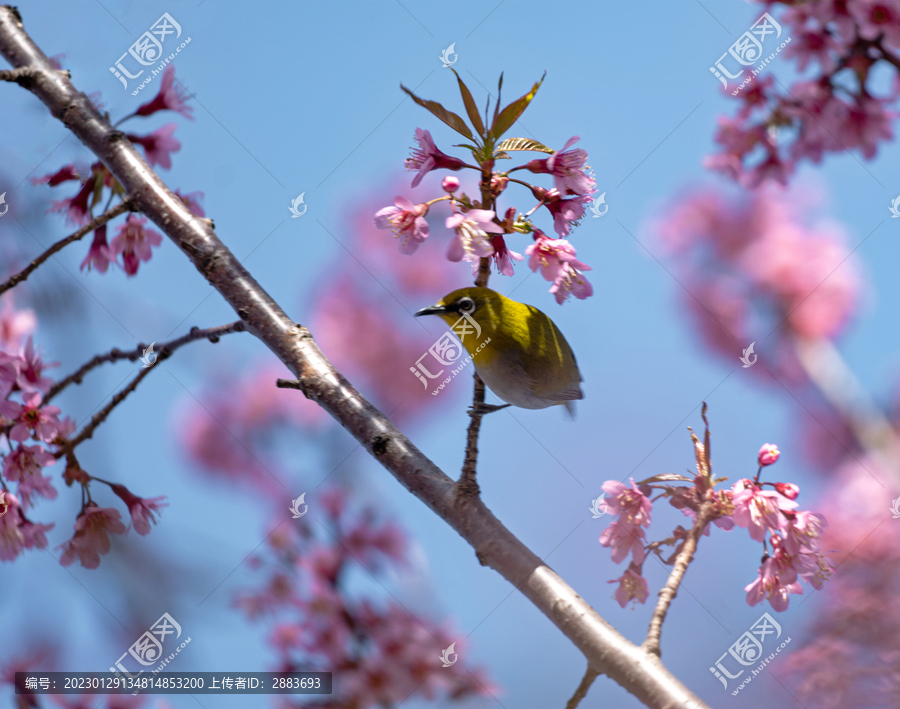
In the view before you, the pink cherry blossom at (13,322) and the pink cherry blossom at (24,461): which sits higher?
the pink cherry blossom at (13,322)

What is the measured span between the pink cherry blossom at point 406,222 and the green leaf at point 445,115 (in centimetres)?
20

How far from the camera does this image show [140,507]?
1.79 m

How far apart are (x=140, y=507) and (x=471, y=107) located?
1482mm

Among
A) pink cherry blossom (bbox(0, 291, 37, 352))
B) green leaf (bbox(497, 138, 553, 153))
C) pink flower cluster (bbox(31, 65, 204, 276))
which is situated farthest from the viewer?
pink flower cluster (bbox(31, 65, 204, 276))

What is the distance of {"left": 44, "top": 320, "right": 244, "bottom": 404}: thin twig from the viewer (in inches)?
67.1

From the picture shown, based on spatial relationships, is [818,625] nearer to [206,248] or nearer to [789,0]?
[789,0]

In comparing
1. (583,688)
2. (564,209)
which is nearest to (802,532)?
(583,688)

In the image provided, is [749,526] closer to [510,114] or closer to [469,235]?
[469,235]

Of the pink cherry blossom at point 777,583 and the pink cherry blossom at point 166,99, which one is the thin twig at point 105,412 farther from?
the pink cherry blossom at point 777,583

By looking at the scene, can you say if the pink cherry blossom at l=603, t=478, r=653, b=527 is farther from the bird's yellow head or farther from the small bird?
the bird's yellow head

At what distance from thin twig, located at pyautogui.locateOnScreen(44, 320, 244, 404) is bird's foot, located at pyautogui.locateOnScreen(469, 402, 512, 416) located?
73cm

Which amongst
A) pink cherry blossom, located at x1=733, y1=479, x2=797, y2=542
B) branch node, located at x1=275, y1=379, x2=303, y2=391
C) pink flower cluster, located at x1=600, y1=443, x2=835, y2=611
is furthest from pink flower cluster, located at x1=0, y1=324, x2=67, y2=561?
pink cherry blossom, located at x1=733, y1=479, x2=797, y2=542

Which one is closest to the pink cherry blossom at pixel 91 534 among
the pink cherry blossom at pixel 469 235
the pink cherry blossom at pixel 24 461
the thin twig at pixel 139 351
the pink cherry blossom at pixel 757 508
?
the pink cherry blossom at pixel 24 461

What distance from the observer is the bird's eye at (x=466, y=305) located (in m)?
1.73
